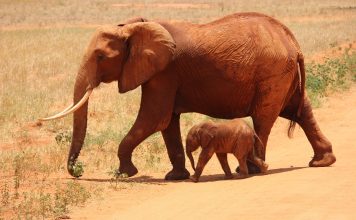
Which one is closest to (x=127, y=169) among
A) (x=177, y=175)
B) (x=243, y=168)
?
(x=177, y=175)

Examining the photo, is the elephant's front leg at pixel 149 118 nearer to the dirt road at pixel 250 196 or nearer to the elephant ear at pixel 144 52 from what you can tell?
the elephant ear at pixel 144 52

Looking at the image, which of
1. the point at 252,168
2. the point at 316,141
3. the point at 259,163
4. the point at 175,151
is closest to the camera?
the point at 259,163

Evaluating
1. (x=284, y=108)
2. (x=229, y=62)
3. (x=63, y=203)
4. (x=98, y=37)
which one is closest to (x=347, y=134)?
(x=284, y=108)

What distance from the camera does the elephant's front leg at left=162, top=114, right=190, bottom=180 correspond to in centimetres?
1178

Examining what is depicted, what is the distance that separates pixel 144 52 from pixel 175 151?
1423 millimetres

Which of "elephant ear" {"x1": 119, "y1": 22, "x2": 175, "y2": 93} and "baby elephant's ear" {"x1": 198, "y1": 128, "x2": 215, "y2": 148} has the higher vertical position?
"elephant ear" {"x1": 119, "y1": 22, "x2": 175, "y2": 93}

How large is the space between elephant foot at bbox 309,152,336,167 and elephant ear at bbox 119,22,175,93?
96.7 inches

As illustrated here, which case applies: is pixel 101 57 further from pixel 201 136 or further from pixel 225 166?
pixel 225 166

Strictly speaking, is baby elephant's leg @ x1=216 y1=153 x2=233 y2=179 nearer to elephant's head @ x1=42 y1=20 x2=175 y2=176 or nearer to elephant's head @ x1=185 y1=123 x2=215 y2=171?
elephant's head @ x1=185 y1=123 x2=215 y2=171

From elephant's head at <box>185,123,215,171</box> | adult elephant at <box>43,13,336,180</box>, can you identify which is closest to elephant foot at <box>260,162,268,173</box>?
adult elephant at <box>43,13,336,180</box>

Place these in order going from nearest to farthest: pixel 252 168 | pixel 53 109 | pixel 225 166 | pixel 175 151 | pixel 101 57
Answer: pixel 225 166, pixel 101 57, pixel 252 168, pixel 175 151, pixel 53 109

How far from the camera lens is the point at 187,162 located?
1372 cm

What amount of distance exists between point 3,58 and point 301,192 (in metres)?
19.2

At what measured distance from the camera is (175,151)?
1201 cm
